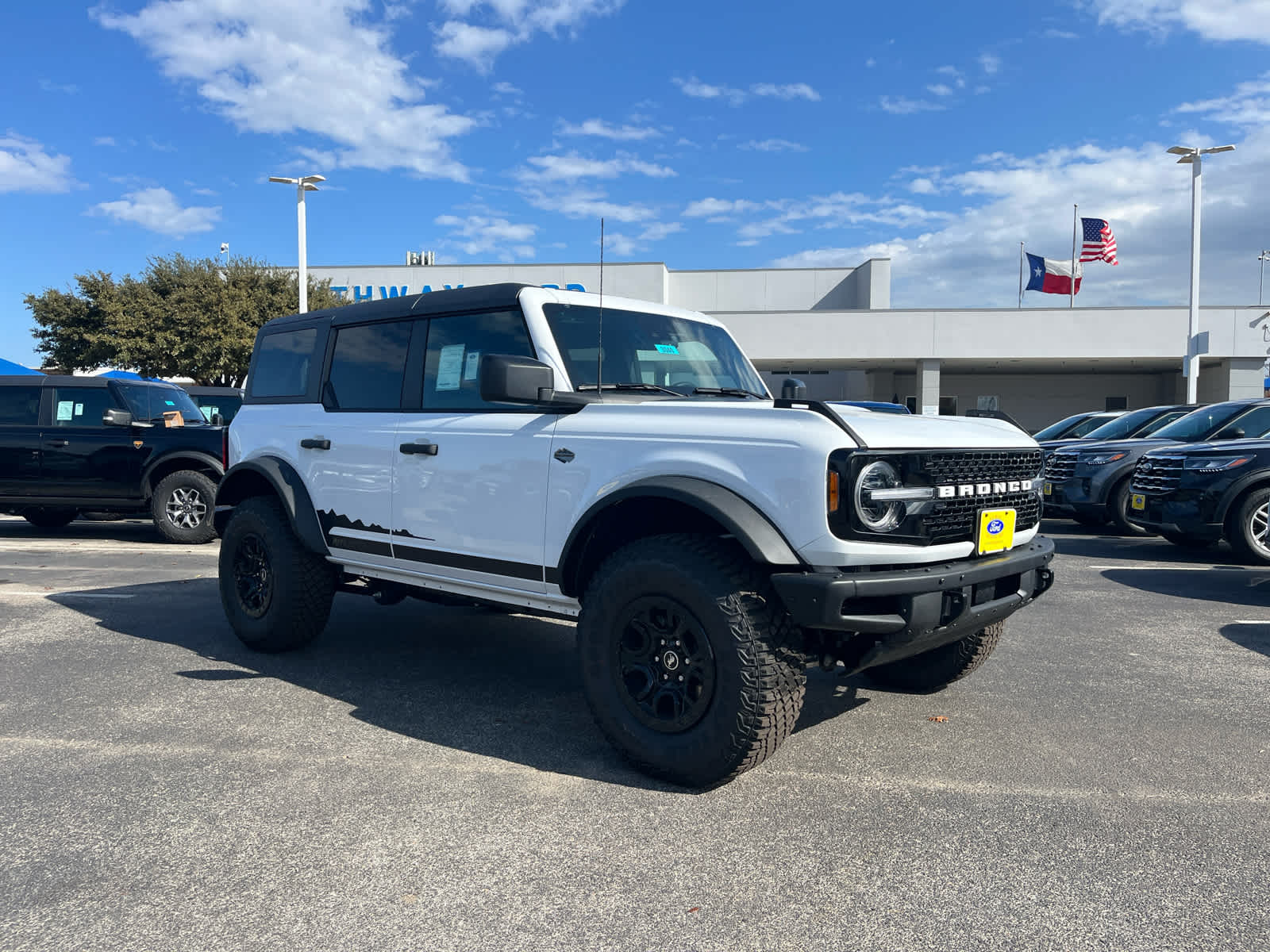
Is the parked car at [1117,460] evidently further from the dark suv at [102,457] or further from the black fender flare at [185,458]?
the dark suv at [102,457]

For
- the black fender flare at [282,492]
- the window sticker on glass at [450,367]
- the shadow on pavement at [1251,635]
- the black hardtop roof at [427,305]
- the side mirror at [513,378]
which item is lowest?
the shadow on pavement at [1251,635]

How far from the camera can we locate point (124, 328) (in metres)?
A: 27.5

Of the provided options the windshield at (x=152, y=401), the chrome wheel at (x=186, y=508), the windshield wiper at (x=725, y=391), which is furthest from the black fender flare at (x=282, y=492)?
the windshield at (x=152, y=401)

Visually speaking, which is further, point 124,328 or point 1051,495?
point 124,328

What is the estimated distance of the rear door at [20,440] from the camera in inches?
408

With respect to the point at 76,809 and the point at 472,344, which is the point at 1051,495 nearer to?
the point at 472,344

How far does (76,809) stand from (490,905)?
1.69m

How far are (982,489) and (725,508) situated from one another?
1.08 m

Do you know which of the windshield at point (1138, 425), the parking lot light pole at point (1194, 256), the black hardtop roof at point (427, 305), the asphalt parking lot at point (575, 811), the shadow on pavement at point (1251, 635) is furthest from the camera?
the parking lot light pole at point (1194, 256)

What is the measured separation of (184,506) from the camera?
10414 millimetres

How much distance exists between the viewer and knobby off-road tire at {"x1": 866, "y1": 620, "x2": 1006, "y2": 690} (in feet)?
14.4

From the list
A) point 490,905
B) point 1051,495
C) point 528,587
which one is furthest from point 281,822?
point 1051,495

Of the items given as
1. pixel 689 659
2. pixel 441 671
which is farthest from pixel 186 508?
pixel 689 659

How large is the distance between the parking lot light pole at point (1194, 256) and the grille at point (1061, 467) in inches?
518
